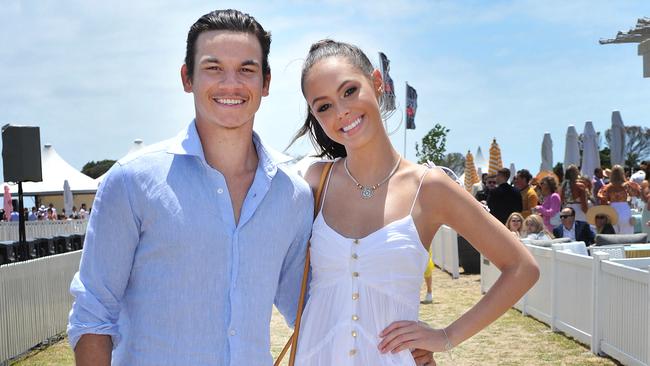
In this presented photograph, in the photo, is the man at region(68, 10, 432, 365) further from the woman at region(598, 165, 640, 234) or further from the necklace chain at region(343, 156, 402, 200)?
the woman at region(598, 165, 640, 234)

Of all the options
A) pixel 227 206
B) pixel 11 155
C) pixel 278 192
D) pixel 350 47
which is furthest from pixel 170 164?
pixel 11 155

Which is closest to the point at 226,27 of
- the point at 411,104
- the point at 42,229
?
the point at 42,229

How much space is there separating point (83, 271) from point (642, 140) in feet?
222

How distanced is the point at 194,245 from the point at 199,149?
340 mm

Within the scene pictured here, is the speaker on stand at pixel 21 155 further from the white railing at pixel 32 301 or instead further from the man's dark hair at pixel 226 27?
the man's dark hair at pixel 226 27

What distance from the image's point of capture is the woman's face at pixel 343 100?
311 cm

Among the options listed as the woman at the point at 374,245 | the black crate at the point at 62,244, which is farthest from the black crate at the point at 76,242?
the woman at the point at 374,245

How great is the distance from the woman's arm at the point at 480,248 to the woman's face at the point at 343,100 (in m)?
0.35

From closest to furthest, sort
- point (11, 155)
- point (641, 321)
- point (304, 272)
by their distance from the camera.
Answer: point (304, 272), point (641, 321), point (11, 155)

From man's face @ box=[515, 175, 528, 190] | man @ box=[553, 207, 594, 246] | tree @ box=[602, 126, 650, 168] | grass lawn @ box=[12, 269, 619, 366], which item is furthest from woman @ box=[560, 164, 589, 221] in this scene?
tree @ box=[602, 126, 650, 168]

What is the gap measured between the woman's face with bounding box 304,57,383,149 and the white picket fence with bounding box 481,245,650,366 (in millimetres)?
4378

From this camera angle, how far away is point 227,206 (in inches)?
98.0

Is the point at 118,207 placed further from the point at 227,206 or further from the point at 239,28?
the point at 239,28

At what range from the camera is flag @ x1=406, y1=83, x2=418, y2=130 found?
83.6 ft
